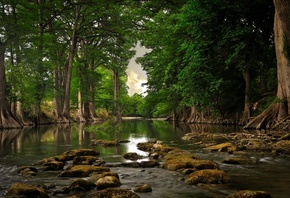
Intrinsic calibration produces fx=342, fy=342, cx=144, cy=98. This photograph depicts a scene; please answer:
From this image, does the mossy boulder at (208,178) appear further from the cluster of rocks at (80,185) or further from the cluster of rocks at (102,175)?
the cluster of rocks at (80,185)

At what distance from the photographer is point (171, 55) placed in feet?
87.0

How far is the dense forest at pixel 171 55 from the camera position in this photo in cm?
1886

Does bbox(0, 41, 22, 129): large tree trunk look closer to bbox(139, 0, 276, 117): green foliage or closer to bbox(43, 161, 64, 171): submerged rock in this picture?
bbox(139, 0, 276, 117): green foliage

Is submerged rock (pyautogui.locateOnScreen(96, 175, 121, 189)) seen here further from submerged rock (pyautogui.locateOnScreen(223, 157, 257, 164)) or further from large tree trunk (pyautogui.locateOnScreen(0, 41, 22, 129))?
large tree trunk (pyautogui.locateOnScreen(0, 41, 22, 129))

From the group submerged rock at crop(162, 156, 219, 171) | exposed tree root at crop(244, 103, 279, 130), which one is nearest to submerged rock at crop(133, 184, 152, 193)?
submerged rock at crop(162, 156, 219, 171)

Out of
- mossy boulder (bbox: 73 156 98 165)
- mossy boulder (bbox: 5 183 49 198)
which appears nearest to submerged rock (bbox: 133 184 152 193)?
mossy boulder (bbox: 5 183 49 198)

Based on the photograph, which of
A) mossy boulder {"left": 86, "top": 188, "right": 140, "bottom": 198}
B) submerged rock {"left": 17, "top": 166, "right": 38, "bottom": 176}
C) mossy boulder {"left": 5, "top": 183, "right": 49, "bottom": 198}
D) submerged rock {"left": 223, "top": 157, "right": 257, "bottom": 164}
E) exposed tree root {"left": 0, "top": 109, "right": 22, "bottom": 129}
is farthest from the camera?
exposed tree root {"left": 0, "top": 109, "right": 22, "bottom": 129}

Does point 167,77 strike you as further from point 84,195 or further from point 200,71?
point 84,195

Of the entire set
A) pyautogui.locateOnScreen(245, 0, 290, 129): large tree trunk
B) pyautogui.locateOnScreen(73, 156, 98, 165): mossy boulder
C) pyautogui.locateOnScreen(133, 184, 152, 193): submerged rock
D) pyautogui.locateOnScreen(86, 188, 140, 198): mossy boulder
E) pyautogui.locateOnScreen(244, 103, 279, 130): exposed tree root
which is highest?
pyautogui.locateOnScreen(245, 0, 290, 129): large tree trunk

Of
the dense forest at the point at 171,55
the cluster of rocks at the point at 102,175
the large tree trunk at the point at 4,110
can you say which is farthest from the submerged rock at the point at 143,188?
the large tree trunk at the point at 4,110

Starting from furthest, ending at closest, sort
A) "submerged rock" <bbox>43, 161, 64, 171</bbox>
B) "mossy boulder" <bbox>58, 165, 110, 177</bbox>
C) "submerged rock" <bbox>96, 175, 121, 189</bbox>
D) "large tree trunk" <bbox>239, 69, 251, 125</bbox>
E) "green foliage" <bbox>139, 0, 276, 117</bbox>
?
"large tree trunk" <bbox>239, 69, 251, 125</bbox>
"green foliage" <bbox>139, 0, 276, 117</bbox>
"submerged rock" <bbox>43, 161, 64, 171</bbox>
"mossy boulder" <bbox>58, 165, 110, 177</bbox>
"submerged rock" <bbox>96, 175, 121, 189</bbox>

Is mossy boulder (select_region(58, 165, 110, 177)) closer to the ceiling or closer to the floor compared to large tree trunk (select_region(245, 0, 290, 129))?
closer to the floor

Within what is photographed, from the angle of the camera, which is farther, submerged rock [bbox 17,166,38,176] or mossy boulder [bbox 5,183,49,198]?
submerged rock [bbox 17,166,38,176]

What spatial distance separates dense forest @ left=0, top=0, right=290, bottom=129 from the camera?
742 inches
